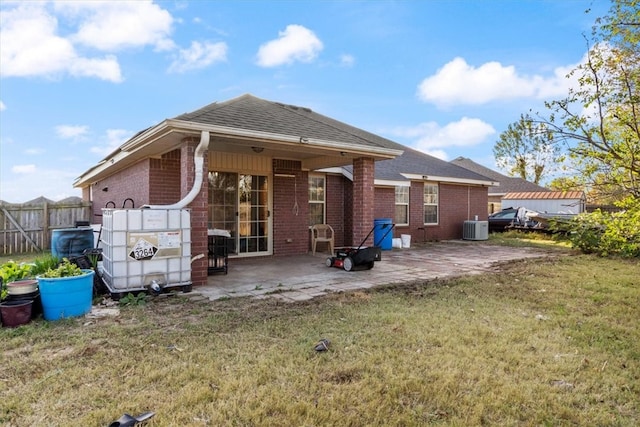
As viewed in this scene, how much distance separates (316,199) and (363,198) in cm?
315

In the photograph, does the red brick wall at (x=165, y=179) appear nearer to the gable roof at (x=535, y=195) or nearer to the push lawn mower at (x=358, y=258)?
the push lawn mower at (x=358, y=258)

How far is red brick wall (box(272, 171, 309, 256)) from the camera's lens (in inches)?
380

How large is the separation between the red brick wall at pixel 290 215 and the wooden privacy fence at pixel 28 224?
6742mm

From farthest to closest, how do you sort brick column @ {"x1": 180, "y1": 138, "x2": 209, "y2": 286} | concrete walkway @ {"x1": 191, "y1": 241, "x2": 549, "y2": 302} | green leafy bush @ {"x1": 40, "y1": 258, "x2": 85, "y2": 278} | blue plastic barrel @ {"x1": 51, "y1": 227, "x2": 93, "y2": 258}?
Answer: blue plastic barrel @ {"x1": 51, "y1": 227, "x2": 93, "y2": 258} → brick column @ {"x1": 180, "y1": 138, "x2": 209, "y2": 286} → concrete walkway @ {"x1": 191, "y1": 241, "x2": 549, "y2": 302} → green leafy bush @ {"x1": 40, "y1": 258, "x2": 85, "y2": 278}

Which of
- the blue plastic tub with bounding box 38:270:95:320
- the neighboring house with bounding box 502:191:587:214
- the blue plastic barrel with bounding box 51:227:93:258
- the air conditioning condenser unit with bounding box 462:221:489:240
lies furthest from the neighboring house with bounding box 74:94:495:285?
the neighboring house with bounding box 502:191:587:214

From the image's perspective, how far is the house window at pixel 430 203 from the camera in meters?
14.1

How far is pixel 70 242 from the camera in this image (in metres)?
6.49

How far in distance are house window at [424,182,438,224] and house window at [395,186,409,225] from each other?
41.5 inches

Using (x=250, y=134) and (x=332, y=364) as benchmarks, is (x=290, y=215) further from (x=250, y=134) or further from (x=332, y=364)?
(x=332, y=364)

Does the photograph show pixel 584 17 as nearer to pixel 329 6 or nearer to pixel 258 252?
pixel 329 6

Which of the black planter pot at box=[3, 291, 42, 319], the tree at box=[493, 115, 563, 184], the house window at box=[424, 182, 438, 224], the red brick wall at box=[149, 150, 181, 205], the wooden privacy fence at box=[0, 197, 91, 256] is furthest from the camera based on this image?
the tree at box=[493, 115, 563, 184]

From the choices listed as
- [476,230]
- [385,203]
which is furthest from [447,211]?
[385,203]

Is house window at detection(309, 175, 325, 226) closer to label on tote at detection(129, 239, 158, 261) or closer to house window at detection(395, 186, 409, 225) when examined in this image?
house window at detection(395, 186, 409, 225)

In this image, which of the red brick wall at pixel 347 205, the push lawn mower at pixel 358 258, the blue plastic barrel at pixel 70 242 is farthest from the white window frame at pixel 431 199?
the blue plastic barrel at pixel 70 242
